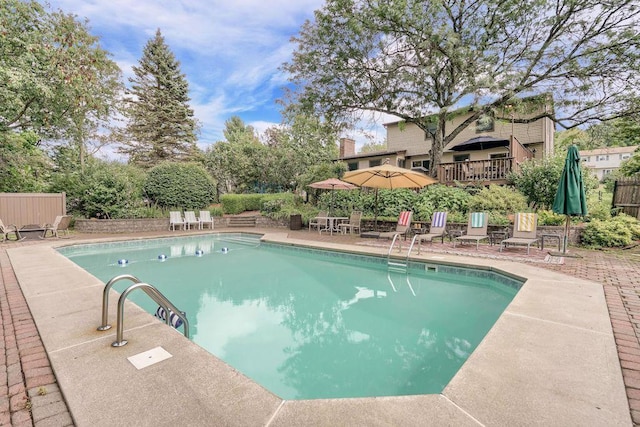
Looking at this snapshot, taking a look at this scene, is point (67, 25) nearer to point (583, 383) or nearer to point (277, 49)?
point (277, 49)

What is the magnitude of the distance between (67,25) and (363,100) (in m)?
12.6

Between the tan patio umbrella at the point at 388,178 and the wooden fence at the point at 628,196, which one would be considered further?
the wooden fence at the point at 628,196

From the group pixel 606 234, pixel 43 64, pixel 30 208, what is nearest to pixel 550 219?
pixel 606 234

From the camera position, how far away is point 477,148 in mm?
16953

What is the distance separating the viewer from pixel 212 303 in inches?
206

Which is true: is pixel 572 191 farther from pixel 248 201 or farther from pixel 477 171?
pixel 248 201

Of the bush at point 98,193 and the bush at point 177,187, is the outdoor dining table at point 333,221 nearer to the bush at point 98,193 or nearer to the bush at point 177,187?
Result: the bush at point 177,187

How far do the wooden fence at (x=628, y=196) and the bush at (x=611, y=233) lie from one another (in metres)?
2.61

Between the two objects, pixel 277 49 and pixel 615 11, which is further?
pixel 277 49

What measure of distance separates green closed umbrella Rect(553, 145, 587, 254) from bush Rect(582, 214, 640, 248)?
97.2 inches

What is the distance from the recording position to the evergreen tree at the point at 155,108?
25.8 m

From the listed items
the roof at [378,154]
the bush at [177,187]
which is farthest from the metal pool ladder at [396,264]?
the roof at [378,154]

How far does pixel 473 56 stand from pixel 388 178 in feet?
20.3

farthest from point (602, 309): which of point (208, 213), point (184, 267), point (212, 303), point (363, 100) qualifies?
point (208, 213)
